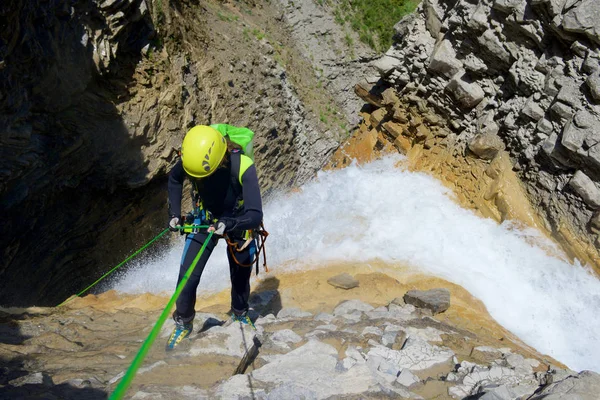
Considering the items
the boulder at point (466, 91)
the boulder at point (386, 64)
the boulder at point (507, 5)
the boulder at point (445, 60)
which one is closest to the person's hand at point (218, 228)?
the boulder at point (507, 5)

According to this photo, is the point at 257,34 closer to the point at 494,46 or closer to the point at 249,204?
the point at 494,46

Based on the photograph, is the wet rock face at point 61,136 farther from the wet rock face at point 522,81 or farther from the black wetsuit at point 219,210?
the wet rock face at point 522,81

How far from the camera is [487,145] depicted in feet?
32.6

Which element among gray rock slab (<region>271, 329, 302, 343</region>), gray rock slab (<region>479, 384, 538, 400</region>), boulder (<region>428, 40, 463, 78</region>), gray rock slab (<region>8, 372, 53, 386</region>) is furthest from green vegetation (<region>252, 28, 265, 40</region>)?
gray rock slab (<region>479, 384, 538, 400</region>)

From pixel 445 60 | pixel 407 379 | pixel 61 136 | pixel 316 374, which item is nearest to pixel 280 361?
pixel 316 374

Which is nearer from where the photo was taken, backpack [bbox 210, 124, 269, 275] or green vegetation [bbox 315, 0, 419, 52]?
backpack [bbox 210, 124, 269, 275]

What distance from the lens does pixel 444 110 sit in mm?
11016

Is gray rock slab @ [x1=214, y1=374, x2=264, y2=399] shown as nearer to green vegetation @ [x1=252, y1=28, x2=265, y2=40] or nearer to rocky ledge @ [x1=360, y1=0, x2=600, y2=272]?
rocky ledge @ [x1=360, y1=0, x2=600, y2=272]

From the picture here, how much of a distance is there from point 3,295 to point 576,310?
881cm

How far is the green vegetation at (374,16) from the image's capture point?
43.1 feet

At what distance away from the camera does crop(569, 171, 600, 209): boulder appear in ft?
26.4

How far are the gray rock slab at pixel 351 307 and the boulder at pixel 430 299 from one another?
2.00 ft

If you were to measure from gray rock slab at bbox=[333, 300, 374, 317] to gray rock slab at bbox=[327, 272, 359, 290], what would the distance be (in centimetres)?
62

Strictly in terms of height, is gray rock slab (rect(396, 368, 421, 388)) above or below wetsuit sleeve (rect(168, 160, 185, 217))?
below
